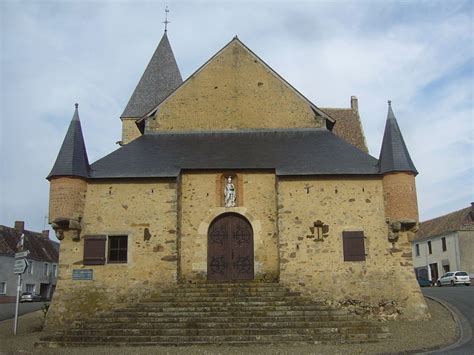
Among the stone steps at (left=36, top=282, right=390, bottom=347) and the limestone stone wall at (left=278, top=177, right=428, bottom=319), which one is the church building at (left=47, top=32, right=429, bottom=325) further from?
the stone steps at (left=36, top=282, right=390, bottom=347)

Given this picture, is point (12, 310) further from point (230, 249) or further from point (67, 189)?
point (230, 249)

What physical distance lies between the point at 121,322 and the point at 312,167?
740cm

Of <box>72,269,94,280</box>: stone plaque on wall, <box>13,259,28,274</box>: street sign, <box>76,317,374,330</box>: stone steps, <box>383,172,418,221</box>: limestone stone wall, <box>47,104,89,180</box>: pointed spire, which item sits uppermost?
<box>47,104,89,180</box>: pointed spire

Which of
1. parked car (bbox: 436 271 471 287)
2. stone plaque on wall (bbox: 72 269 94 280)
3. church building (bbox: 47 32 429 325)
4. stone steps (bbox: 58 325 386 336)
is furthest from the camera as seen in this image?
parked car (bbox: 436 271 471 287)

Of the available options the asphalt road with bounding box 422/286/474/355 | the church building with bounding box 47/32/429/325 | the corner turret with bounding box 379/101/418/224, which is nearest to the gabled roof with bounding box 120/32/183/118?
the church building with bounding box 47/32/429/325

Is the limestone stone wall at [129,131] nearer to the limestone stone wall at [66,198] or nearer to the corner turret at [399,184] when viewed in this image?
the limestone stone wall at [66,198]

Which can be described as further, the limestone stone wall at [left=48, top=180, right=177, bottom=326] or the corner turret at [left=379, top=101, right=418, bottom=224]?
the corner turret at [left=379, top=101, right=418, bottom=224]

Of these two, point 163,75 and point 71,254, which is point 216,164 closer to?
point 71,254

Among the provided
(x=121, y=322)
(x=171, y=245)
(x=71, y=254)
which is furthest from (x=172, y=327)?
(x=71, y=254)

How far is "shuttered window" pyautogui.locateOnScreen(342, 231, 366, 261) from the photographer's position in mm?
15430

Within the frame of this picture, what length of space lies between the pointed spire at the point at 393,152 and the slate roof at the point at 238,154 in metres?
0.42

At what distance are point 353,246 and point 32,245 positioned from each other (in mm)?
37111

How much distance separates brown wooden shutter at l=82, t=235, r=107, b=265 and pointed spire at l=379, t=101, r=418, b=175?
8.97 m

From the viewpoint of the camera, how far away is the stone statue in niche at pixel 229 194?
16.3 m
